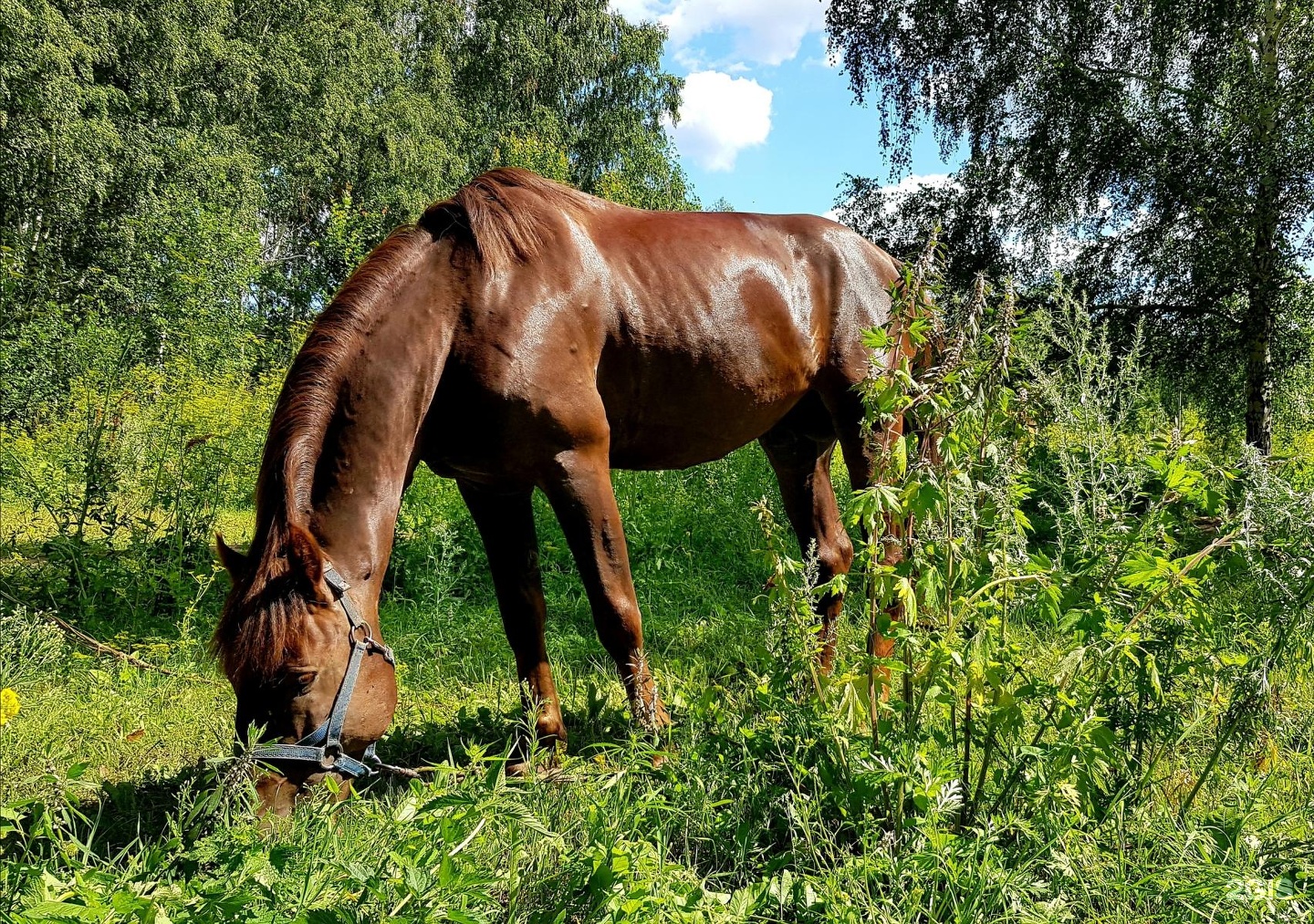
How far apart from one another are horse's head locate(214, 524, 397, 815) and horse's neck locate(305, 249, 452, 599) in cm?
14

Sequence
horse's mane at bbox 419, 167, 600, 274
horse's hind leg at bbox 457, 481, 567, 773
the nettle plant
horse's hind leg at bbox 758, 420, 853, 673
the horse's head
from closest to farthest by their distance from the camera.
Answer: the nettle plant → the horse's head → horse's mane at bbox 419, 167, 600, 274 → horse's hind leg at bbox 457, 481, 567, 773 → horse's hind leg at bbox 758, 420, 853, 673

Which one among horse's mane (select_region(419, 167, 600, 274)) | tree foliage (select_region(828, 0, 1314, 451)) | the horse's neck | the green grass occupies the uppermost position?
tree foliage (select_region(828, 0, 1314, 451))

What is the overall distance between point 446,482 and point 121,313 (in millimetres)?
13379

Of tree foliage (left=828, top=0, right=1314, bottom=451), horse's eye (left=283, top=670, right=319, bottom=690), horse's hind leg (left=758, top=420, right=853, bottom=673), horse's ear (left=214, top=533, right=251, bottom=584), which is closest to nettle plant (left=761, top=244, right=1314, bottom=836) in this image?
horse's eye (left=283, top=670, right=319, bottom=690)

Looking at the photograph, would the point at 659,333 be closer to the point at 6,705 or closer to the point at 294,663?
the point at 294,663

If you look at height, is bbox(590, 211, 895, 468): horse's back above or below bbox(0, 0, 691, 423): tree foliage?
below

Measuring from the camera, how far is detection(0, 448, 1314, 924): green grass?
1419mm

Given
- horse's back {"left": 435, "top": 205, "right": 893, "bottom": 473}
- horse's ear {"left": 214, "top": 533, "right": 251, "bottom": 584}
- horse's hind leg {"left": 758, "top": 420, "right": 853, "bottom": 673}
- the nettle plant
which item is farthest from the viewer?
horse's hind leg {"left": 758, "top": 420, "right": 853, "bottom": 673}

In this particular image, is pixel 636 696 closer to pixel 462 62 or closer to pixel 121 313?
pixel 121 313

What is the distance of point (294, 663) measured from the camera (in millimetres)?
1979

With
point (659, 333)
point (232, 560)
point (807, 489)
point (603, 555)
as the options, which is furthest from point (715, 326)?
point (232, 560)

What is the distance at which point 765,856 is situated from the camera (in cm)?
191

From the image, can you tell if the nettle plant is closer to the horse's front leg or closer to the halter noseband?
the horse's front leg

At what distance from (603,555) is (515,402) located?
58 cm
